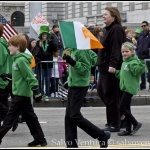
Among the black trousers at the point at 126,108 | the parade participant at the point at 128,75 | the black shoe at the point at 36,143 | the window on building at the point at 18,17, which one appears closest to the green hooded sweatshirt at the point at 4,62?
the black shoe at the point at 36,143

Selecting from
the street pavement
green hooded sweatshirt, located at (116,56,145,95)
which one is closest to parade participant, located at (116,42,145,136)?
green hooded sweatshirt, located at (116,56,145,95)

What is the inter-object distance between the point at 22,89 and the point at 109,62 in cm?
205

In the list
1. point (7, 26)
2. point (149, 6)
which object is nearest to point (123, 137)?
point (7, 26)

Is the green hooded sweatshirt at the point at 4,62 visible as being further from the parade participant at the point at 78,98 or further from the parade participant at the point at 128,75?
the parade participant at the point at 78,98

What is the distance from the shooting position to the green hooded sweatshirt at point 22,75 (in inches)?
347

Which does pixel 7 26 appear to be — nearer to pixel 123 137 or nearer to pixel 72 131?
pixel 123 137

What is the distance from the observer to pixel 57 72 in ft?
56.3

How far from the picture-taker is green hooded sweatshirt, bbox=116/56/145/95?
1027 centimetres

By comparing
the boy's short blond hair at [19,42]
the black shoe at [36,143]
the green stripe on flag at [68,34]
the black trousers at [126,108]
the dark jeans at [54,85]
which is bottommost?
the dark jeans at [54,85]

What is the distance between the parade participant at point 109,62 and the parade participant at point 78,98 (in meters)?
1.98

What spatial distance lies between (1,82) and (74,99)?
2.05 m

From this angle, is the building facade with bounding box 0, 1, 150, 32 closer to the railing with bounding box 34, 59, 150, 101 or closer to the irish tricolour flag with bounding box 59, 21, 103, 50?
the railing with bounding box 34, 59, 150, 101

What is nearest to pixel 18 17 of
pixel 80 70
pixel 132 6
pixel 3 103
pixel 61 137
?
pixel 132 6

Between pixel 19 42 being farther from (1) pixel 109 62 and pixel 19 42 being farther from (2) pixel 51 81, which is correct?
(2) pixel 51 81
